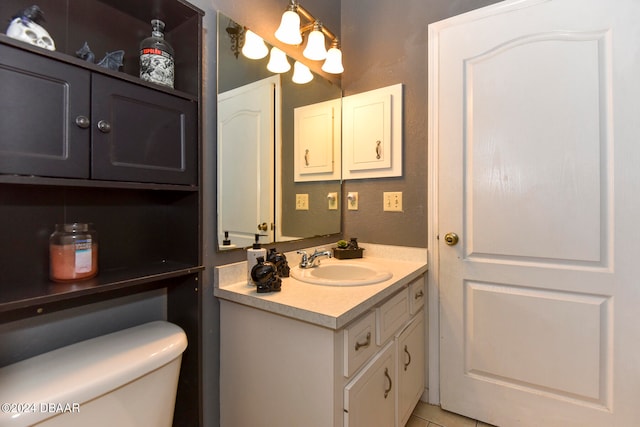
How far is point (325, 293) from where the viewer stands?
1.08 m

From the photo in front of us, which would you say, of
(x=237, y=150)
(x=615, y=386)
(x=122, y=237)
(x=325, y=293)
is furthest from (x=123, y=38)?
(x=615, y=386)

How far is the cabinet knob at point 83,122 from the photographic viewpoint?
2.24ft

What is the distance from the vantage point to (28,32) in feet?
2.19

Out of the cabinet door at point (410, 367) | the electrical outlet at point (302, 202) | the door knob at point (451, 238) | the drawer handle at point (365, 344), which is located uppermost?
the electrical outlet at point (302, 202)

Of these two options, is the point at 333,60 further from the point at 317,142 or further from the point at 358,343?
the point at 358,343

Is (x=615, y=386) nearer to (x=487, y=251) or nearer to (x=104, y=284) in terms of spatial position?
(x=487, y=251)

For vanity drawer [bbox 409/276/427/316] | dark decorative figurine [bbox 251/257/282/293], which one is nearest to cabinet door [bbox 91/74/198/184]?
dark decorative figurine [bbox 251/257/282/293]

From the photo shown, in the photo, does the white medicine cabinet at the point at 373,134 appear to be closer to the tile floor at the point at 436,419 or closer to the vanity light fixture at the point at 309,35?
the vanity light fixture at the point at 309,35

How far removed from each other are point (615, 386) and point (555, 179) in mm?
898

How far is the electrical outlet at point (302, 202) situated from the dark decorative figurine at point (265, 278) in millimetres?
578

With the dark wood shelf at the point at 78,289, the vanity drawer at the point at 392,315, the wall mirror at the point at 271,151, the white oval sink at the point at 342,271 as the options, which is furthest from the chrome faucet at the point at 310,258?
the dark wood shelf at the point at 78,289

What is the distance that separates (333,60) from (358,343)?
1.49m

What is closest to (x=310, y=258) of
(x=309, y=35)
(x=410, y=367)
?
(x=410, y=367)

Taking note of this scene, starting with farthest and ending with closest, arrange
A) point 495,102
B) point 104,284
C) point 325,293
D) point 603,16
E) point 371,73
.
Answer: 1. point 371,73
2. point 495,102
3. point 603,16
4. point 325,293
5. point 104,284
